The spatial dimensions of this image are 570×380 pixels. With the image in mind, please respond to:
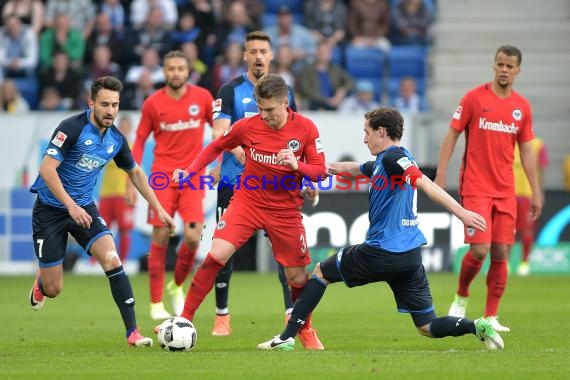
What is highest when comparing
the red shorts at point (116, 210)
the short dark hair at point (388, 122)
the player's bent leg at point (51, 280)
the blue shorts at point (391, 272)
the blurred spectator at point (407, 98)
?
the short dark hair at point (388, 122)

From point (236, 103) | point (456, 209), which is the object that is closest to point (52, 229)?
point (236, 103)

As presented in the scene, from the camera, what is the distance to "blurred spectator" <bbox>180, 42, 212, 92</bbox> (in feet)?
69.9

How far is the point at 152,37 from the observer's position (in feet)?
74.0

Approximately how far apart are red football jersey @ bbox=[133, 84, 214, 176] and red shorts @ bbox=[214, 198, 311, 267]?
10.8ft

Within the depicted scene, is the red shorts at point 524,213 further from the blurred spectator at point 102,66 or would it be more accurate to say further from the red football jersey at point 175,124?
the blurred spectator at point 102,66

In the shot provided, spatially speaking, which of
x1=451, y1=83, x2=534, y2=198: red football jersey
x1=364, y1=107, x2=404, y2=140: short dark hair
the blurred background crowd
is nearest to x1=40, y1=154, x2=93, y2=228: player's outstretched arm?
x1=364, y1=107, x2=404, y2=140: short dark hair

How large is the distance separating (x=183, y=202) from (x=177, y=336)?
3824 mm

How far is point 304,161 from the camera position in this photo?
32.1ft

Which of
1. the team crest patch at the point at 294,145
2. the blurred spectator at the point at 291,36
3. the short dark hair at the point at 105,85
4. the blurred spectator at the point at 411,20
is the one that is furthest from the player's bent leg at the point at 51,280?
the blurred spectator at the point at 411,20

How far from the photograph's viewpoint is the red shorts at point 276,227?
9688mm

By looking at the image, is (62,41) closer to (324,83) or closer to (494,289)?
(324,83)

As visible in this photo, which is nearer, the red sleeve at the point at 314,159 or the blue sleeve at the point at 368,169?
the blue sleeve at the point at 368,169

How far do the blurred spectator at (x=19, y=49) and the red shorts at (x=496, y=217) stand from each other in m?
13.2

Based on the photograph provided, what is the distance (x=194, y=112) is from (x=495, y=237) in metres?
3.49
